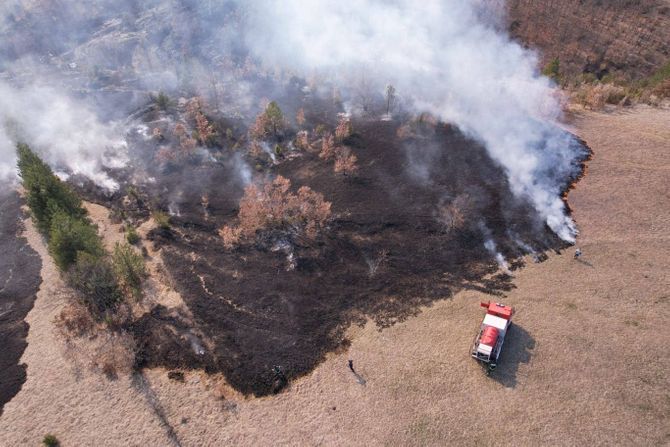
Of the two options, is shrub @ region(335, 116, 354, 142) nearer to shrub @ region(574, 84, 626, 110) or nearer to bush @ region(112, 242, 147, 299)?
bush @ region(112, 242, 147, 299)

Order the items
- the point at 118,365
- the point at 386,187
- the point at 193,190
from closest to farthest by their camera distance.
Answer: the point at 118,365, the point at 386,187, the point at 193,190

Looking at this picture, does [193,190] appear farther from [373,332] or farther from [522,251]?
[522,251]

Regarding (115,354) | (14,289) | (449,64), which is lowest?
(14,289)

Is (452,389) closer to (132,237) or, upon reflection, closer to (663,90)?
(132,237)

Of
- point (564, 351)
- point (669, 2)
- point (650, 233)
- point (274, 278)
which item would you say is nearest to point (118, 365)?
point (274, 278)

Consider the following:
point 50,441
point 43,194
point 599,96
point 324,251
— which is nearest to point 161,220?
point 43,194

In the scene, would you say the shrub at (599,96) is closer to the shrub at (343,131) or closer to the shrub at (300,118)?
the shrub at (343,131)
